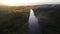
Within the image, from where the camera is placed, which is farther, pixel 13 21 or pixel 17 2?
pixel 17 2

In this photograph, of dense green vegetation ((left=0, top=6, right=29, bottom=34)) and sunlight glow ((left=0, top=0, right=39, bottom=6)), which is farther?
sunlight glow ((left=0, top=0, right=39, bottom=6))

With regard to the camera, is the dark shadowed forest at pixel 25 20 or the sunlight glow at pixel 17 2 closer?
the dark shadowed forest at pixel 25 20

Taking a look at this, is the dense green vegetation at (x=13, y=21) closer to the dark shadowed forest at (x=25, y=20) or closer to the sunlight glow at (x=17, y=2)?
the dark shadowed forest at (x=25, y=20)

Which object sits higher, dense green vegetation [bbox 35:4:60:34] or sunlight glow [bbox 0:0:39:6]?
sunlight glow [bbox 0:0:39:6]

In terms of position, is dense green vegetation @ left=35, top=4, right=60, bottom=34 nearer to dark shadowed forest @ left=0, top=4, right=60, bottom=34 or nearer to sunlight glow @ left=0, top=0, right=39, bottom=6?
dark shadowed forest @ left=0, top=4, right=60, bottom=34

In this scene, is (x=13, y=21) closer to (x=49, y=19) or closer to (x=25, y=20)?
(x=25, y=20)

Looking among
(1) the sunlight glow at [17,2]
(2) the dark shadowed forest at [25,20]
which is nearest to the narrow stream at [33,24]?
(2) the dark shadowed forest at [25,20]

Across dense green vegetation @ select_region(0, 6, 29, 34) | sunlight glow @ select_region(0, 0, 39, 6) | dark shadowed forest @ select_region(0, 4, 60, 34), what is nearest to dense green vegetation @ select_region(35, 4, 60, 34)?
dark shadowed forest @ select_region(0, 4, 60, 34)

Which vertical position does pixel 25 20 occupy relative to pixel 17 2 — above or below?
below

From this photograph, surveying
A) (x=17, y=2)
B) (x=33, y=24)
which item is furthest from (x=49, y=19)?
(x=17, y=2)

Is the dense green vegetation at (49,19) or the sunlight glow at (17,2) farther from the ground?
the sunlight glow at (17,2)

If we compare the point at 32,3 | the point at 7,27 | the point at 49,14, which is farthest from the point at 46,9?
the point at 7,27
